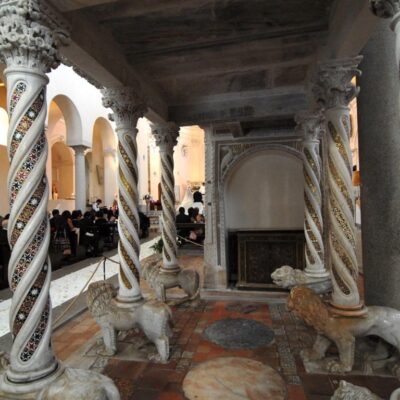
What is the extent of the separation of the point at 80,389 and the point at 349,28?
11.8 feet

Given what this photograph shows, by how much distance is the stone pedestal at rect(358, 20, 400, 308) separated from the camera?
338 cm

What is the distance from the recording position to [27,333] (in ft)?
7.98

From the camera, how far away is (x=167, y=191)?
19.5 feet

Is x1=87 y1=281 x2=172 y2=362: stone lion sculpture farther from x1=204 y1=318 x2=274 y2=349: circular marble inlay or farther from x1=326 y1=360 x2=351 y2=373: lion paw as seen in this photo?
x1=326 y1=360 x2=351 y2=373: lion paw

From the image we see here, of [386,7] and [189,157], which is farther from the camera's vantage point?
[189,157]

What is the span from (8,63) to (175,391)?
310cm

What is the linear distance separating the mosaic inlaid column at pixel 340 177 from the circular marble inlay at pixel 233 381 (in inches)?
40.6

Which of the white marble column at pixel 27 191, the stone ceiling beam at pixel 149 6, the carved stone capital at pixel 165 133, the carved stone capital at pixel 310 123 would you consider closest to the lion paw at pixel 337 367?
the white marble column at pixel 27 191

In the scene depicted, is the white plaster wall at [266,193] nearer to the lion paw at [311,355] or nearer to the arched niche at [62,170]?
the lion paw at [311,355]

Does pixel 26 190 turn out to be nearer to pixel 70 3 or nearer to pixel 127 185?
pixel 70 3

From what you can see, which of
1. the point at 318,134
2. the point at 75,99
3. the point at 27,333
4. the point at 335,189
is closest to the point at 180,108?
the point at 318,134

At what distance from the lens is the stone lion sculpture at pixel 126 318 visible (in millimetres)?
3580

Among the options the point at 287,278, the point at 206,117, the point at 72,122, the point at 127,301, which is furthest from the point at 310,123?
the point at 72,122

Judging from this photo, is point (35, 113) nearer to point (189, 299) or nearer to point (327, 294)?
point (189, 299)
